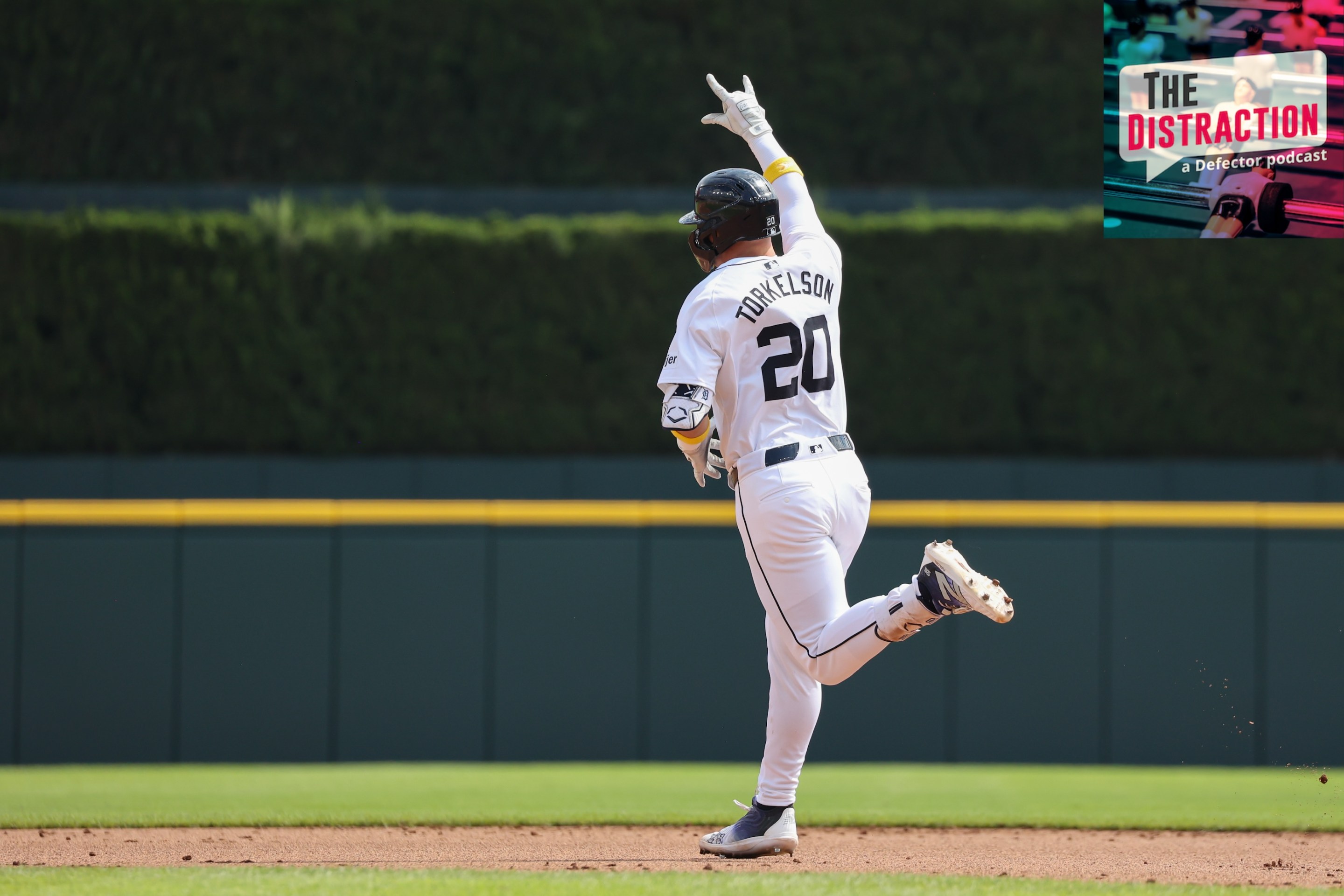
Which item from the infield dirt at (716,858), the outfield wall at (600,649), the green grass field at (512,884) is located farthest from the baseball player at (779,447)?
the outfield wall at (600,649)

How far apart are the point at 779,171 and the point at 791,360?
78 centimetres

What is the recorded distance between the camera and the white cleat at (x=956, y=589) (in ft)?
12.7

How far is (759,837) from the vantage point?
4484mm

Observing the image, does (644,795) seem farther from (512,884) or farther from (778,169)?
(778,169)

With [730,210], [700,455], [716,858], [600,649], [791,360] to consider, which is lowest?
[716,858]

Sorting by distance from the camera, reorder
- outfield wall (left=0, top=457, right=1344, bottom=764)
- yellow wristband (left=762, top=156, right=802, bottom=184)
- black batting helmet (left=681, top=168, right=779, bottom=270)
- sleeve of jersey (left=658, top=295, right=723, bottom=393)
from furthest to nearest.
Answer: outfield wall (left=0, top=457, right=1344, bottom=764)
yellow wristband (left=762, top=156, right=802, bottom=184)
black batting helmet (left=681, top=168, right=779, bottom=270)
sleeve of jersey (left=658, top=295, right=723, bottom=393)

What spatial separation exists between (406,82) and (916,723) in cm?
868

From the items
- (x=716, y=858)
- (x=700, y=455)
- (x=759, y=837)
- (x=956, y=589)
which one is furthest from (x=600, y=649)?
(x=956, y=589)

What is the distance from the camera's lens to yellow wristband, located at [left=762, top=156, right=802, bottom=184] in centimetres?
478

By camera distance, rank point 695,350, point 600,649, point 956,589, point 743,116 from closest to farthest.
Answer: point 956,589
point 695,350
point 743,116
point 600,649

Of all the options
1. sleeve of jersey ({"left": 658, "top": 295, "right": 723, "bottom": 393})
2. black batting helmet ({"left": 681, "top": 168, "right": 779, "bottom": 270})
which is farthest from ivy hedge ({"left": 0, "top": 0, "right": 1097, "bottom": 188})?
sleeve of jersey ({"left": 658, "top": 295, "right": 723, "bottom": 393})

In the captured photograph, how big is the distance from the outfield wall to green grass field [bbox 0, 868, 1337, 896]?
3.42 metres

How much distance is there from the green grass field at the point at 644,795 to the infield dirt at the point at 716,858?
181 mm

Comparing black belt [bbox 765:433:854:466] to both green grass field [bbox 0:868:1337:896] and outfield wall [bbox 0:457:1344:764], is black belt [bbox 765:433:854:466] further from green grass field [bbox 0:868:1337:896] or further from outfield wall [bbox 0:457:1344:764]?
outfield wall [bbox 0:457:1344:764]
